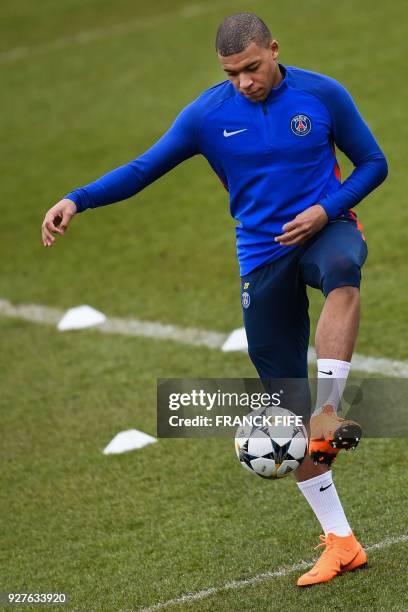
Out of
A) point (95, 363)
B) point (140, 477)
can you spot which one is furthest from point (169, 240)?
point (140, 477)

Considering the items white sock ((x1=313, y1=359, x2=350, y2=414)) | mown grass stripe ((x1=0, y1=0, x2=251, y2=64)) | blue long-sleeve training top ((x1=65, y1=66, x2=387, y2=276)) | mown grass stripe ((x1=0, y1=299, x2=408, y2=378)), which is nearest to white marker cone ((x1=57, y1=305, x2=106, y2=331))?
mown grass stripe ((x1=0, y1=299, x2=408, y2=378))

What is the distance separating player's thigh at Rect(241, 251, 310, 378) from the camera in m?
4.75

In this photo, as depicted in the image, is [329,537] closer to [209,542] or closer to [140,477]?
[209,542]

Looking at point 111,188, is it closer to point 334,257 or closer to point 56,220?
point 56,220

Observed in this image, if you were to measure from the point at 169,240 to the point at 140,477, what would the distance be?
473 cm

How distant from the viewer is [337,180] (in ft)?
15.8

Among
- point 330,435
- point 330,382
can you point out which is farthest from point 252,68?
point 330,435

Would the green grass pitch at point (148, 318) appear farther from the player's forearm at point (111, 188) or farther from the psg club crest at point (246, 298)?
the player's forearm at point (111, 188)

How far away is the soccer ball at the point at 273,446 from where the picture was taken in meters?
4.57

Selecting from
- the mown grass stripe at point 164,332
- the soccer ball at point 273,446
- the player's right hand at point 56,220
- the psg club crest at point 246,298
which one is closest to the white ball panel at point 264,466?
the soccer ball at point 273,446

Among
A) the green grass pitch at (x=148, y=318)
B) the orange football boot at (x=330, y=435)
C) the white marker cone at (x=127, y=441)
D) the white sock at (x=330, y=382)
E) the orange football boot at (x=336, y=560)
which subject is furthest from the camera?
the white marker cone at (x=127, y=441)

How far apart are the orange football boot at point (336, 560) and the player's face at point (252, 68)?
1.83 metres

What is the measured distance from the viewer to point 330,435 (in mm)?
4266

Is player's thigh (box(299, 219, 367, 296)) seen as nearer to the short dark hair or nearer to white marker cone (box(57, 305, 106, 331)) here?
the short dark hair
